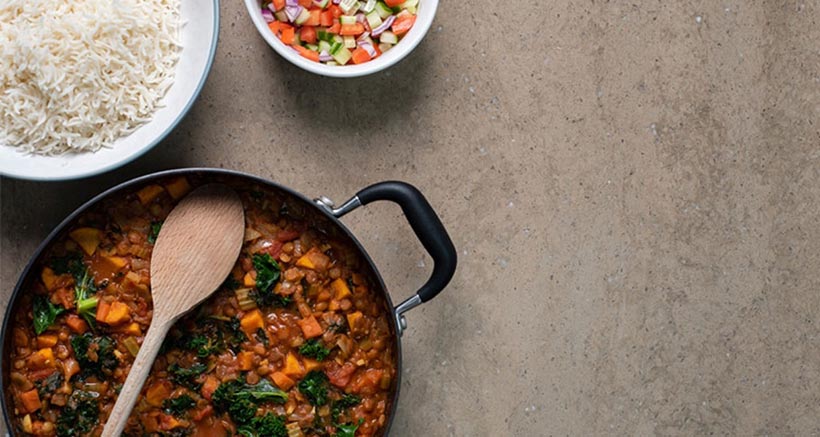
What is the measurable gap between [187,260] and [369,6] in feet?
2.17

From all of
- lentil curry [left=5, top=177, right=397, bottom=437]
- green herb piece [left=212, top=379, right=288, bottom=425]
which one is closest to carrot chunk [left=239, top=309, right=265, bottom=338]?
lentil curry [left=5, top=177, right=397, bottom=437]

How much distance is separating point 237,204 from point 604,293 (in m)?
0.88

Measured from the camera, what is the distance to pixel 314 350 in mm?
1987

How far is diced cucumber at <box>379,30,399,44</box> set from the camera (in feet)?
6.63

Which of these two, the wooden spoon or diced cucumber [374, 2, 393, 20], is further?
diced cucumber [374, 2, 393, 20]

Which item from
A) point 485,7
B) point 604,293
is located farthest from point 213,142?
point 604,293

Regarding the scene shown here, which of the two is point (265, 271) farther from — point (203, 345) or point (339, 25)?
point (339, 25)

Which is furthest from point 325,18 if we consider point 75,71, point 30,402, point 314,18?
point 30,402

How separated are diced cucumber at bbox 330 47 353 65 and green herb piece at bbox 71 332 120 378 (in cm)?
75

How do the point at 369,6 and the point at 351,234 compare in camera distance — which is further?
the point at 369,6

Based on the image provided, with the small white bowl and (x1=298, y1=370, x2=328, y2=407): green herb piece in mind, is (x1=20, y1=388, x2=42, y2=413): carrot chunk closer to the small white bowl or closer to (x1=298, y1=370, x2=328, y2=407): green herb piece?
(x1=298, y1=370, x2=328, y2=407): green herb piece

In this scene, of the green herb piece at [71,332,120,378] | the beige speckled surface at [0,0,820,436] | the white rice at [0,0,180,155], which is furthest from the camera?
the beige speckled surface at [0,0,820,436]

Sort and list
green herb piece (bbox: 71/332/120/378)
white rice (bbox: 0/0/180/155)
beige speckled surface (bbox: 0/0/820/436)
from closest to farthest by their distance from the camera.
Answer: white rice (bbox: 0/0/180/155) < green herb piece (bbox: 71/332/120/378) < beige speckled surface (bbox: 0/0/820/436)

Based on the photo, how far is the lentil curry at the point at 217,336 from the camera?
1934mm
